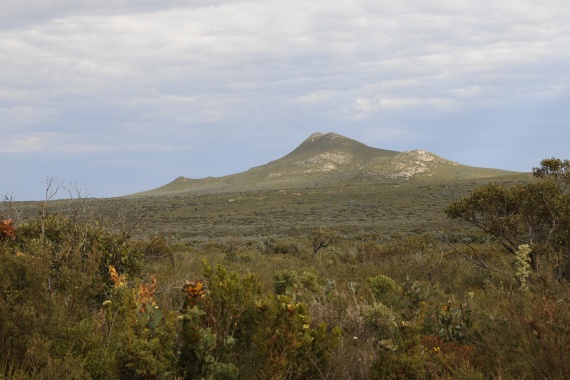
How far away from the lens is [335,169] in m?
157

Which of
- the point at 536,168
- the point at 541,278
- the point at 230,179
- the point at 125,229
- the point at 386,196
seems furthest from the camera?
the point at 230,179

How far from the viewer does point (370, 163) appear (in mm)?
151250

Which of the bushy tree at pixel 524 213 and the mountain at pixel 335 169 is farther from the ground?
the mountain at pixel 335 169

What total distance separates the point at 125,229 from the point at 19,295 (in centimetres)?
436

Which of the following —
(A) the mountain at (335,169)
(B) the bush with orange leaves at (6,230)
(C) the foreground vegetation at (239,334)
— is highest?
(A) the mountain at (335,169)

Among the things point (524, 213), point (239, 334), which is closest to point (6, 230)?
point (239, 334)

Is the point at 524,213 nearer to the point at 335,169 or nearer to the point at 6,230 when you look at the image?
A: the point at 6,230

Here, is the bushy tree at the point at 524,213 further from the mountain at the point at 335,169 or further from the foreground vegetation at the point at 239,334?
the mountain at the point at 335,169

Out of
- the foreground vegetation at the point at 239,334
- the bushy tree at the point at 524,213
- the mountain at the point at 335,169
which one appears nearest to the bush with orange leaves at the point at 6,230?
the foreground vegetation at the point at 239,334

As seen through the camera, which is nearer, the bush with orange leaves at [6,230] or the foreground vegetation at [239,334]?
the foreground vegetation at [239,334]

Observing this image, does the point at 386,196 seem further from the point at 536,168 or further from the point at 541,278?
the point at 541,278

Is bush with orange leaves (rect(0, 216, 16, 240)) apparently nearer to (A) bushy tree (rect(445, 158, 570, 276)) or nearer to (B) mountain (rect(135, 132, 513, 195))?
A: (A) bushy tree (rect(445, 158, 570, 276))

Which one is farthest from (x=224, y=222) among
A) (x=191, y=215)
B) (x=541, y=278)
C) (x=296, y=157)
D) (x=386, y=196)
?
(x=296, y=157)

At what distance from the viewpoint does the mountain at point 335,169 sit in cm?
13500
